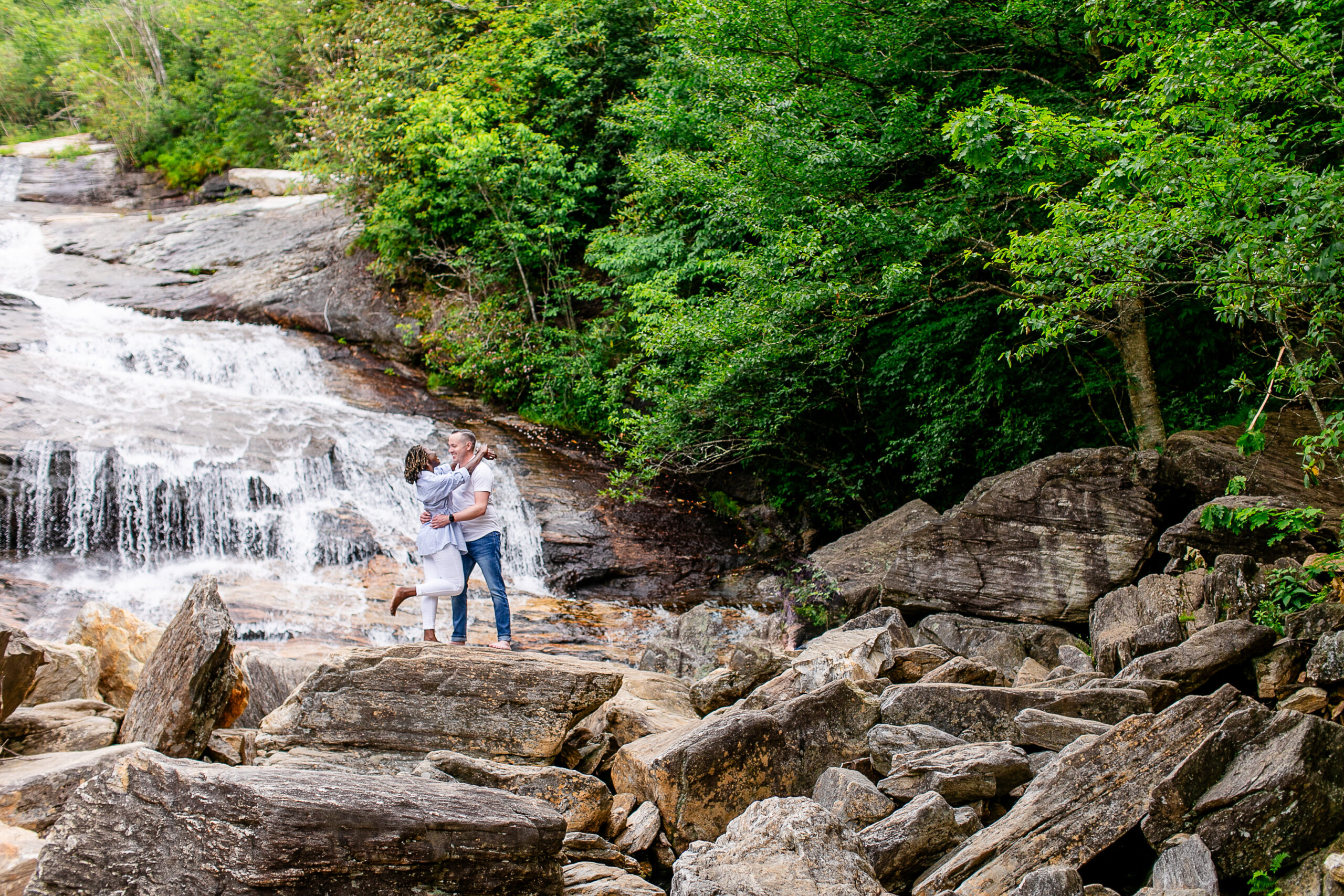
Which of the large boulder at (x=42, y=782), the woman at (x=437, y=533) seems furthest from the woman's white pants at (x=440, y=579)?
the large boulder at (x=42, y=782)

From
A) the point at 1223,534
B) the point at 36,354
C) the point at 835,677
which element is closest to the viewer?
the point at 835,677

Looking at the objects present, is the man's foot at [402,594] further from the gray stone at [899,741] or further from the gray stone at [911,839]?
the gray stone at [911,839]

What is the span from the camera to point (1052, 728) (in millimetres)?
4836

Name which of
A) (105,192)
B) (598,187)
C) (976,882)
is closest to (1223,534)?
(976,882)

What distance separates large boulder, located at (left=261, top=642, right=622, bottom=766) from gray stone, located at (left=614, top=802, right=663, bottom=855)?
2.67ft

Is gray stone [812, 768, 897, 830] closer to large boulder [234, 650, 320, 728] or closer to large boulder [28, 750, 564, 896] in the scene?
large boulder [28, 750, 564, 896]

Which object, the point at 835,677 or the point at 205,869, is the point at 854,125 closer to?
the point at 835,677

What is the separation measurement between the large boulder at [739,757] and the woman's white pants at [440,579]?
190cm

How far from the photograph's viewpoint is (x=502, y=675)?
5.35 m

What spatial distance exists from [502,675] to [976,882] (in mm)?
3065

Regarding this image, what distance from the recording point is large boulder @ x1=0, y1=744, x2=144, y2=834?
12.9 feet

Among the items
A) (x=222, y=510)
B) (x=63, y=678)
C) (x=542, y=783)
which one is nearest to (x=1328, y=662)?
(x=542, y=783)

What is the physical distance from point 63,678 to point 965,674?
6.41 meters

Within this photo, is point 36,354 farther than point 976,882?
Yes
